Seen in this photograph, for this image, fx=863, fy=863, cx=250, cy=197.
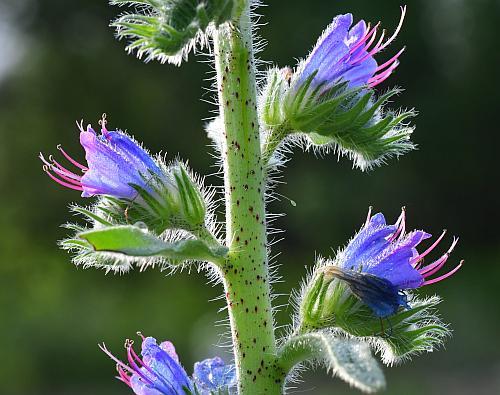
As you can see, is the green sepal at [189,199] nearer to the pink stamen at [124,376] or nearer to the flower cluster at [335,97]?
the flower cluster at [335,97]

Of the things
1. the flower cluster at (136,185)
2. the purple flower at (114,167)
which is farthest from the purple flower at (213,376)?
the purple flower at (114,167)

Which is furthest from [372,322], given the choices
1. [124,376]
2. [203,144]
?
[203,144]

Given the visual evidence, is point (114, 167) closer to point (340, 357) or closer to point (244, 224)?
point (244, 224)

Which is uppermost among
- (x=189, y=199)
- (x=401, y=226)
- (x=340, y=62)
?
(x=340, y=62)
